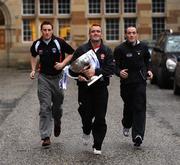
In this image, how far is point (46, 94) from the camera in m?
9.61

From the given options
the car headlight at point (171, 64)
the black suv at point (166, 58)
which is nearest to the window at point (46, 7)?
the black suv at point (166, 58)

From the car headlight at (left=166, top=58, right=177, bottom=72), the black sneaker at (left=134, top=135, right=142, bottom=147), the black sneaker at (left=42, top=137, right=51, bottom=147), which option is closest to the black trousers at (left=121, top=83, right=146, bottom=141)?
the black sneaker at (left=134, top=135, right=142, bottom=147)

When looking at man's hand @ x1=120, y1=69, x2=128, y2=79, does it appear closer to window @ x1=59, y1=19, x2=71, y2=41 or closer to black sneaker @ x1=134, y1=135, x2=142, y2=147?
black sneaker @ x1=134, y1=135, x2=142, y2=147

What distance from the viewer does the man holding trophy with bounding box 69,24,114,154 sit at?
8.88 metres

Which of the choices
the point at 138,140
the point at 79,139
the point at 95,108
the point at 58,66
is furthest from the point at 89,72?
the point at 79,139

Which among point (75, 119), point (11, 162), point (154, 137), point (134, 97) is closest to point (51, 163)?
point (11, 162)

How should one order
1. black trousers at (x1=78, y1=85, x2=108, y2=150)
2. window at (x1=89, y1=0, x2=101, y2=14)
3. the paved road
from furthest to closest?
window at (x1=89, y1=0, x2=101, y2=14) < black trousers at (x1=78, y1=85, x2=108, y2=150) < the paved road

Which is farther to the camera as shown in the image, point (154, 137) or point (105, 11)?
point (105, 11)

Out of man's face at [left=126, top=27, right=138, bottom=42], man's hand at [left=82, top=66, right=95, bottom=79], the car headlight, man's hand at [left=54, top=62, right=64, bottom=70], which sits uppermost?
man's face at [left=126, top=27, right=138, bottom=42]

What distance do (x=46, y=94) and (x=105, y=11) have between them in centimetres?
2409

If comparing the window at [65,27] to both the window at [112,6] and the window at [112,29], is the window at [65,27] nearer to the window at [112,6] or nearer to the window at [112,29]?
the window at [112,29]

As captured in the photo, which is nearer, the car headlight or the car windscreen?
the car headlight

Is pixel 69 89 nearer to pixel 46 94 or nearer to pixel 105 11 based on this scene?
pixel 46 94

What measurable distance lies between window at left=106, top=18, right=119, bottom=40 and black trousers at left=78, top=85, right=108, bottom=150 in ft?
80.9
